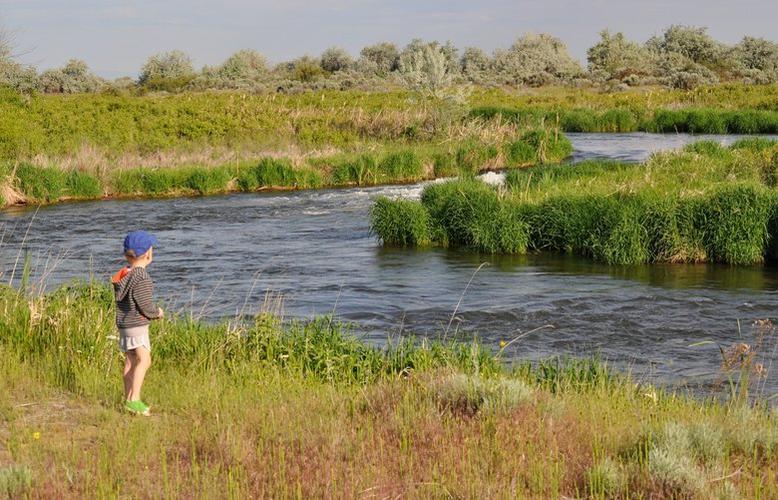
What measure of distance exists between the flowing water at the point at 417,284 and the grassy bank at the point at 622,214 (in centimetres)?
52

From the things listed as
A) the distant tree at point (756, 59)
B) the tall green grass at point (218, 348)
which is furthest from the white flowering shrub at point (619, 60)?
the tall green grass at point (218, 348)

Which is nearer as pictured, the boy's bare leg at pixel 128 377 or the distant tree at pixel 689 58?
the boy's bare leg at pixel 128 377

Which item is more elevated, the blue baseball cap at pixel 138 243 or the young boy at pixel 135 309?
the blue baseball cap at pixel 138 243

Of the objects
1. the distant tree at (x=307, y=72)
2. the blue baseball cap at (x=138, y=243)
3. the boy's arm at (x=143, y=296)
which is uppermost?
the distant tree at (x=307, y=72)

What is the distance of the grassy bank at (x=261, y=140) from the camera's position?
31.8 m

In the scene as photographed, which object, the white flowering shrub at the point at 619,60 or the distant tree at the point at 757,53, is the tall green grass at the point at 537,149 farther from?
the distant tree at the point at 757,53

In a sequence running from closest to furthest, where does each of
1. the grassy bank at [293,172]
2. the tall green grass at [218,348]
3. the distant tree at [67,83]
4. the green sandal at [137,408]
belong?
the green sandal at [137,408]
the tall green grass at [218,348]
the grassy bank at [293,172]
the distant tree at [67,83]

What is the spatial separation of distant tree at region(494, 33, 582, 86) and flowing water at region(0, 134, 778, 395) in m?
71.0

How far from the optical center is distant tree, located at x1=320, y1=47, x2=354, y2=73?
104162mm

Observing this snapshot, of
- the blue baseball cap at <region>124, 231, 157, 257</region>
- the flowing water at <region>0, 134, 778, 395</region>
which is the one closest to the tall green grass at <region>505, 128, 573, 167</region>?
the flowing water at <region>0, 134, 778, 395</region>

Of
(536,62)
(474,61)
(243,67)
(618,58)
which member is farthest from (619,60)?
(243,67)

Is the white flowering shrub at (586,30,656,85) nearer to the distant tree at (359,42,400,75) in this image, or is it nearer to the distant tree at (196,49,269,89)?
the distant tree at (359,42,400,75)

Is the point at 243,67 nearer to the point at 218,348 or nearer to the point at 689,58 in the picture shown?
the point at 689,58

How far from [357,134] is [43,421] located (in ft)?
117
